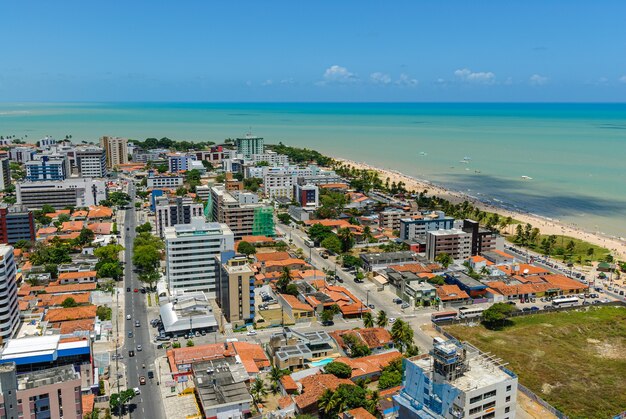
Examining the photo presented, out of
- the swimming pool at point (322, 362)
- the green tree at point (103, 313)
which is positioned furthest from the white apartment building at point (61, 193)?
the swimming pool at point (322, 362)

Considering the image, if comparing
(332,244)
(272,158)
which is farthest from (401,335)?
(272,158)

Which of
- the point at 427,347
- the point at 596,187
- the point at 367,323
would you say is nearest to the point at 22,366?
the point at 367,323

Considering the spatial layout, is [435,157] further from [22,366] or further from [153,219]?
[22,366]

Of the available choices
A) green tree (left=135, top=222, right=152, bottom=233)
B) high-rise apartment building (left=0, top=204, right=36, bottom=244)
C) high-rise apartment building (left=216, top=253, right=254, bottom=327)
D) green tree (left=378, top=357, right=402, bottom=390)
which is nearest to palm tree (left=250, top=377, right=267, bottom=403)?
green tree (left=378, top=357, right=402, bottom=390)

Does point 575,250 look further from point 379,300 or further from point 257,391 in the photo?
point 257,391

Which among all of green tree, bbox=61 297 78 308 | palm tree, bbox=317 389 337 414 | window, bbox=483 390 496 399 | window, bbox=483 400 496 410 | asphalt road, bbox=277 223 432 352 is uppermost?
window, bbox=483 390 496 399

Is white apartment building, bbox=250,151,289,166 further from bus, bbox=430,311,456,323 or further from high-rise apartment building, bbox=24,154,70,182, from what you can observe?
bus, bbox=430,311,456,323
